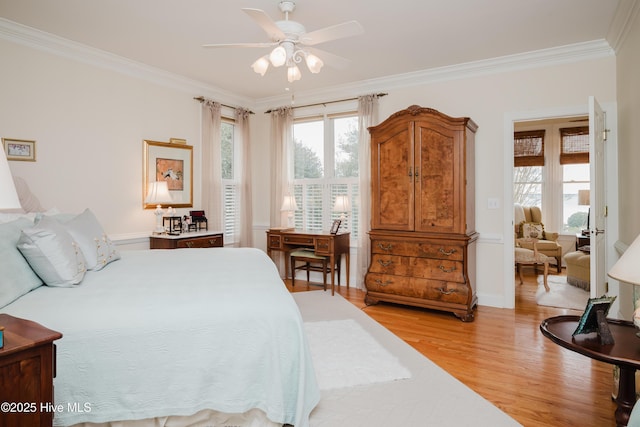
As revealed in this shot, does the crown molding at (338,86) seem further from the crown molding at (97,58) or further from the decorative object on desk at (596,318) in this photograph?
the decorative object on desk at (596,318)

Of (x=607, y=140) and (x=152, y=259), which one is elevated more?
(x=607, y=140)

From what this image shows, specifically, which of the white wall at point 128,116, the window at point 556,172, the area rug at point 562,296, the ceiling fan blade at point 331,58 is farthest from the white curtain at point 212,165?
the window at point 556,172

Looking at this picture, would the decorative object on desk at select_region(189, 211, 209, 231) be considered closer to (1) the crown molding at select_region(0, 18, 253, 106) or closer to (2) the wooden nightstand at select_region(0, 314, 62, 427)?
(1) the crown molding at select_region(0, 18, 253, 106)

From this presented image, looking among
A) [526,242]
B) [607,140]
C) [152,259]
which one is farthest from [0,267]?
[526,242]

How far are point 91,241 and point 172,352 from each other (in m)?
1.29

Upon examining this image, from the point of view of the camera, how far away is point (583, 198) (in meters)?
6.50

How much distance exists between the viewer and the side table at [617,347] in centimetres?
155

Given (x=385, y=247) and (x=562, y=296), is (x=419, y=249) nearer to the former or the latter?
(x=385, y=247)

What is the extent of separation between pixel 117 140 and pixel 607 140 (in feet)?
16.7

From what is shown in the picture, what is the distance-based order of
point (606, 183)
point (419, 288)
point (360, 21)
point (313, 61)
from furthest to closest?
point (419, 288) → point (606, 183) → point (360, 21) → point (313, 61)

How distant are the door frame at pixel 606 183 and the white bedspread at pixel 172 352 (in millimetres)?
3173

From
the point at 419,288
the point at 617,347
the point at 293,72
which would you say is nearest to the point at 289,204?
the point at 419,288

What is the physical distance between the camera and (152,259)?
287 cm

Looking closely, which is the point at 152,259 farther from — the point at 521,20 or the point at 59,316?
the point at 521,20
